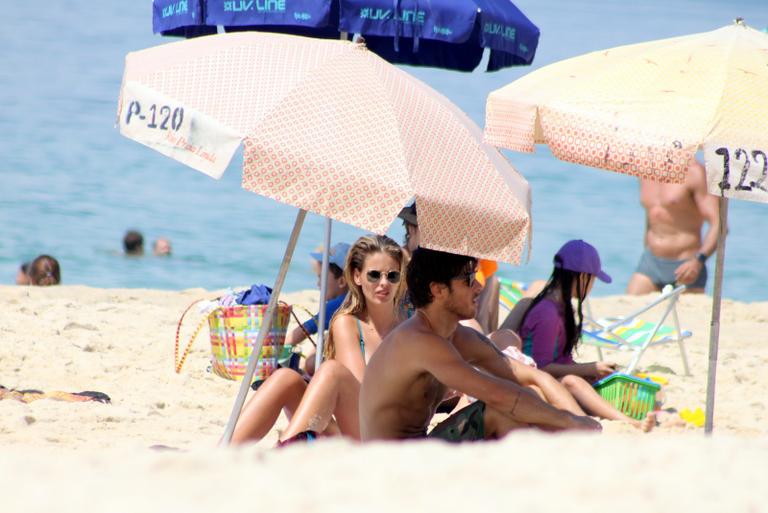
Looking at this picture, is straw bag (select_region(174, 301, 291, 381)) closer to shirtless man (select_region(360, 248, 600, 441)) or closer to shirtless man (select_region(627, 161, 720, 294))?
shirtless man (select_region(360, 248, 600, 441))

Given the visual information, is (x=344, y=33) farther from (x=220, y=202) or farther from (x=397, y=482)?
(x=220, y=202)

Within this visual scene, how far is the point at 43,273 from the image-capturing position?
9.78 metres

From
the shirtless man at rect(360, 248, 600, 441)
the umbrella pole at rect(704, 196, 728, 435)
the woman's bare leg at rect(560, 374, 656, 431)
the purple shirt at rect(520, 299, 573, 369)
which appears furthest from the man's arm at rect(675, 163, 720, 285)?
the shirtless man at rect(360, 248, 600, 441)

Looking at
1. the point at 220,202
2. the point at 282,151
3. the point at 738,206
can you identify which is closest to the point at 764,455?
the point at 282,151

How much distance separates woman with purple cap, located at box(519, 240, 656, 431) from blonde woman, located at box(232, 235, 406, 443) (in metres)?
0.99

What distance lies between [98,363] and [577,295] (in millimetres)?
2712

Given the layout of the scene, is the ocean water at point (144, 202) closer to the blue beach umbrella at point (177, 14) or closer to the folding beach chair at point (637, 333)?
the folding beach chair at point (637, 333)

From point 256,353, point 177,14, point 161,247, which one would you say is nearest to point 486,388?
point 256,353

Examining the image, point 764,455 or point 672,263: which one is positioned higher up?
point 764,455

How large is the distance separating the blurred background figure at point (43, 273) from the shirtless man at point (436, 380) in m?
6.31

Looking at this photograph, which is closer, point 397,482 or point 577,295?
point 397,482

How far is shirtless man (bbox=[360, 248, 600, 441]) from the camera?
3.90m

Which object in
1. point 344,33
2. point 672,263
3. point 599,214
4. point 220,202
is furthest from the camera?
point 599,214

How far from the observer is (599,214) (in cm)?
2330
